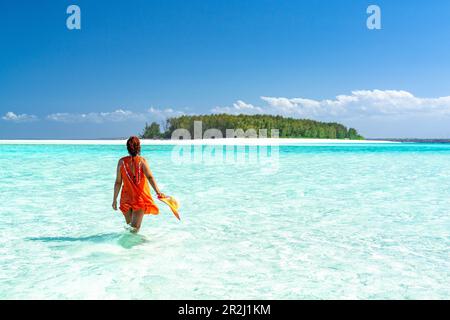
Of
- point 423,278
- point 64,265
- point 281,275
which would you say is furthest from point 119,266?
point 423,278

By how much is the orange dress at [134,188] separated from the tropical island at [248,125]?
7049cm

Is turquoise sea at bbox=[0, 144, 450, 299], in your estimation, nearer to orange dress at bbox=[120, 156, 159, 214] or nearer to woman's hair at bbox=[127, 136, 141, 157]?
orange dress at bbox=[120, 156, 159, 214]

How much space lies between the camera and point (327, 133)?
87625 millimetres

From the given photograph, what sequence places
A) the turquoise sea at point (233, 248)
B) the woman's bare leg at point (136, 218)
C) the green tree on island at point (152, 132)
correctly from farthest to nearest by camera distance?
the green tree on island at point (152, 132) < the woman's bare leg at point (136, 218) < the turquoise sea at point (233, 248)

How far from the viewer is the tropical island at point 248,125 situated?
76.2 metres

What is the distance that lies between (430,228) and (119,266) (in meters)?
3.80

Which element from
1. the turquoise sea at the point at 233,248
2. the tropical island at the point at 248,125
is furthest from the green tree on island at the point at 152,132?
the turquoise sea at the point at 233,248

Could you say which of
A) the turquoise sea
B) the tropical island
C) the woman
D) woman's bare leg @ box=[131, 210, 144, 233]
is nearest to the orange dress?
the woman

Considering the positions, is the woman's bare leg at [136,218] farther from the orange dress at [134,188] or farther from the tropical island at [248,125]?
the tropical island at [248,125]

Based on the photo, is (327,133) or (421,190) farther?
(327,133)

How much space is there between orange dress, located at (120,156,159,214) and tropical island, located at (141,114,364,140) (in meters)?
70.5
